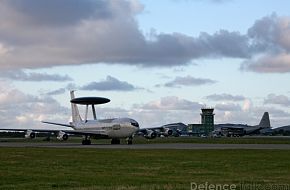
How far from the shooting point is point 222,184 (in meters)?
20.0

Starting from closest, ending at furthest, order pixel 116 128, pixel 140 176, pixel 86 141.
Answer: pixel 140 176 < pixel 86 141 < pixel 116 128

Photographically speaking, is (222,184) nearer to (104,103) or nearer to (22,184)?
(22,184)

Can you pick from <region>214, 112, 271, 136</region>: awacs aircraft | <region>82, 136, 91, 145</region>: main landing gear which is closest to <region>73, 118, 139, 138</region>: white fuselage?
<region>82, 136, 91, 145</region>: main landing gear

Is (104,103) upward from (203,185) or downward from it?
upward

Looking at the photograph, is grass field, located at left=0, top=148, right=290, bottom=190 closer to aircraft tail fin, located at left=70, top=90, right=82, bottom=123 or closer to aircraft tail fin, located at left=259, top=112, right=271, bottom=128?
aircraft tail fin, located at left=70, top=90, right=82, bottom=123

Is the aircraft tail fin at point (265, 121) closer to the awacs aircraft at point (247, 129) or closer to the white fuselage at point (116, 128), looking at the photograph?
the awacs aircraft at point (247, 129)

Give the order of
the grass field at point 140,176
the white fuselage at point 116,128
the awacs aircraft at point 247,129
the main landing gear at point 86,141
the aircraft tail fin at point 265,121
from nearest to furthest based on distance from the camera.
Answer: the grass field at point 140,176 < the main landing gear at point 86,141 < the white fuselage at point 116,128 < the awacs aircraft at point 247,129 < the aircraft tail fin at point 265,121

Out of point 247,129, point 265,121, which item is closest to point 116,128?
point 247,129

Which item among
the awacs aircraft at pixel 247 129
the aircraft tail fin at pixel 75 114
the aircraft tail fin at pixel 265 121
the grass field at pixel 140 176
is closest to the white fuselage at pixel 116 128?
the aircraft tail fin at pixel 75 114

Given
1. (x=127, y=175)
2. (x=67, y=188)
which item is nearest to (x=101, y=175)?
(x=127, y=175)

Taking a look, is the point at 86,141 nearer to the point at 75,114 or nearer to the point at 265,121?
the point at 75,114

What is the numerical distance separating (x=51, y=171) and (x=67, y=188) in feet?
23.7

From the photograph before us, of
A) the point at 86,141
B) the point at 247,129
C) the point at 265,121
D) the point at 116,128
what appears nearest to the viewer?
the point at 86,141

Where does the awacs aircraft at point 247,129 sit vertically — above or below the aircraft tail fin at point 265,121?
below
